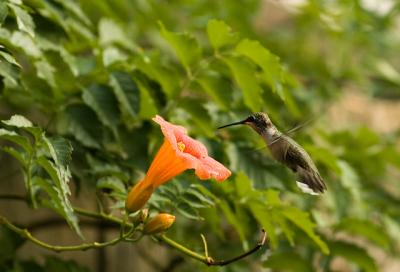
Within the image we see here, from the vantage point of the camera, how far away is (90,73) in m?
2.54

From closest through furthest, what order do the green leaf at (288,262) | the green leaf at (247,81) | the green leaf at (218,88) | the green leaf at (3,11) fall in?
the green leaf at (3,11)
the green leaf at (247,81)
the green leaf at (218,88)
the green leaf at (288,262)

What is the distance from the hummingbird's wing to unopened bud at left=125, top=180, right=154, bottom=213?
391 mm

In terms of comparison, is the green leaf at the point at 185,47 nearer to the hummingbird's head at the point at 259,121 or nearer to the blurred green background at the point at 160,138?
the blurred green background at the point at 160,138

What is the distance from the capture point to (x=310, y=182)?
182cm

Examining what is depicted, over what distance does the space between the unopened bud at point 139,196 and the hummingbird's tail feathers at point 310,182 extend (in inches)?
15.5

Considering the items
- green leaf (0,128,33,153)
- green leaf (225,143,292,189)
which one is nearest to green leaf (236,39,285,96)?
green leaf (225,143,292,189)

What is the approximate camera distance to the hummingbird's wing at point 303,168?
71.4 inches

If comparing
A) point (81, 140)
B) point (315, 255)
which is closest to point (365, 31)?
point (315, 255)

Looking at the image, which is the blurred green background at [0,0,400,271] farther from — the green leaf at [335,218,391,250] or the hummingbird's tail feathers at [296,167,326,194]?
the hummingbird's tail feathers at [296,167,326,194]

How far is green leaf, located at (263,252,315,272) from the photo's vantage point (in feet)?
8.68

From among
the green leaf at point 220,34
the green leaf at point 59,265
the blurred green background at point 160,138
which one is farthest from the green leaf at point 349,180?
the green leaf at point 59,265

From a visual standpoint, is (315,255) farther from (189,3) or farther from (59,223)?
(189,3)

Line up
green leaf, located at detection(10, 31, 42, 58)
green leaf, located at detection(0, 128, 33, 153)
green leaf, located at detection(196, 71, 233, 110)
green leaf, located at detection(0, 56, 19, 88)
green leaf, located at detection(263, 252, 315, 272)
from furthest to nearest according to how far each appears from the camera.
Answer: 1. green leaf, located at detection(263, 252, 315, 272)
2. green leaf, located at detection(196, 71, 233, 110)
3. green leaf, located at detection(10, 31, 42, 58)
4. green leaf, located at detection(0, 56, 19, 88)
5. green leaf, located at detection(0, 128, 33, 153)

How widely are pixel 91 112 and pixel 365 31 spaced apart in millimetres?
1929
